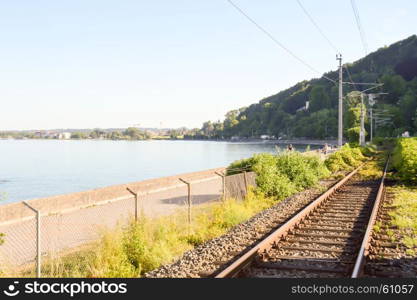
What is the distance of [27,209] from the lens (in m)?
8.12

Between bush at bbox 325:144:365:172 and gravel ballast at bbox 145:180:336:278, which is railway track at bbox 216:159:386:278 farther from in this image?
bush at bbox 325:144:365:172

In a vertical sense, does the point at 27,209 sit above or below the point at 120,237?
above

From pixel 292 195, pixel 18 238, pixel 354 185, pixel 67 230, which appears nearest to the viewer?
pixel 67 230

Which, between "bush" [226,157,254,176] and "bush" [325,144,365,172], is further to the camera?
"bush" [325,144,365,172]

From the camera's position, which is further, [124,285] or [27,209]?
[27,209]

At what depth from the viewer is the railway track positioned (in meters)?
7.94

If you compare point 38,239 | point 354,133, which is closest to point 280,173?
point 38,239

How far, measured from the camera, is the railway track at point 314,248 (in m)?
7.94

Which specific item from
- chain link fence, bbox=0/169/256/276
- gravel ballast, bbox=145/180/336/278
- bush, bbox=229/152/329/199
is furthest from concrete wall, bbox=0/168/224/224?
bush, bbox=229/152/329/199

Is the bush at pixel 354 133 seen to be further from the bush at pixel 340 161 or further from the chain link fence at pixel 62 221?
the chain link fence at pixel 62 221

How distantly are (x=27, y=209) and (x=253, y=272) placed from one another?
4108mm

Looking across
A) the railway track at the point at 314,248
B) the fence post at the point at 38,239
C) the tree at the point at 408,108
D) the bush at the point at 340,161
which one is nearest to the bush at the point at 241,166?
the railway track at the point at 314,248

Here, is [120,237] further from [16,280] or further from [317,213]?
[317,213]

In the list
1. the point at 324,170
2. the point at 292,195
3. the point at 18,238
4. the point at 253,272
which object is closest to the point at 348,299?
the point at 253,272
